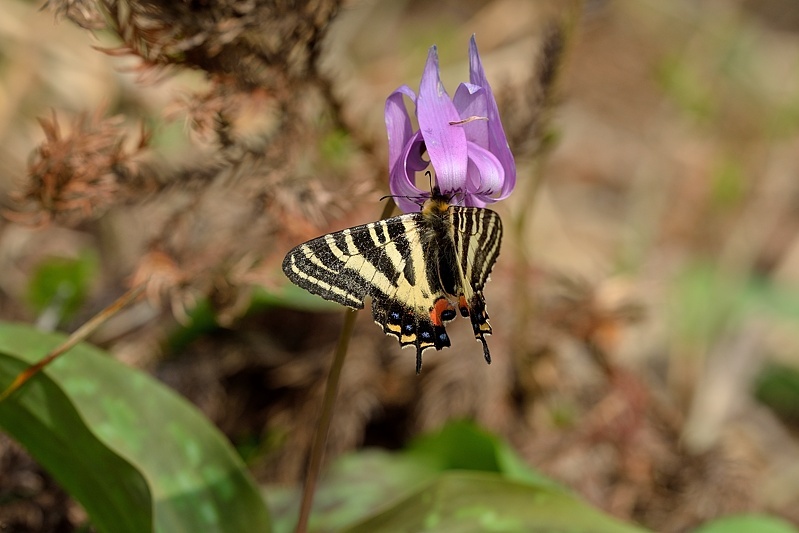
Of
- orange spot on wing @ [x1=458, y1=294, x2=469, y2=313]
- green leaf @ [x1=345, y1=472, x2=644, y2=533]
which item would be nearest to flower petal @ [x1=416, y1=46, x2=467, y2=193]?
orange spot on wing @ [x1=458, y1=294, x2=469, y2=313]

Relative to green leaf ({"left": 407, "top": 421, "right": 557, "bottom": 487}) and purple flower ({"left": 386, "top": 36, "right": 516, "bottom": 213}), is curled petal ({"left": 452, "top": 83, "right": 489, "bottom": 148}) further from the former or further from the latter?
green leaf ({"left": 407, "top": 421, "right": 557, "bottom": 487})

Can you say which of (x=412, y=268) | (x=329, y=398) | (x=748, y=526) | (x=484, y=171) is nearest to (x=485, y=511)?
(x=329, y=398)

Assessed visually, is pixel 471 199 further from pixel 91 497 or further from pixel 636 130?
pixel 636 130

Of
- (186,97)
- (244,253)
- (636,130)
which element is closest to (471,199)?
(186,97)

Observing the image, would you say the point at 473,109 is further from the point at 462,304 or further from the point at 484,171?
the point at 462,304

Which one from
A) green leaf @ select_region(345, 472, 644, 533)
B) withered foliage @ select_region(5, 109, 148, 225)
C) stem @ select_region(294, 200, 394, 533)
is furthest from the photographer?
withered foliage @ select_region(5, 109, 148, 225)

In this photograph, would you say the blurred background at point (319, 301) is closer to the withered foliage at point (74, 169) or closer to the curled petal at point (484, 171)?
the withered foliage at point (74, 169)

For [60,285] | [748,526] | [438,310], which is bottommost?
[748,526]
